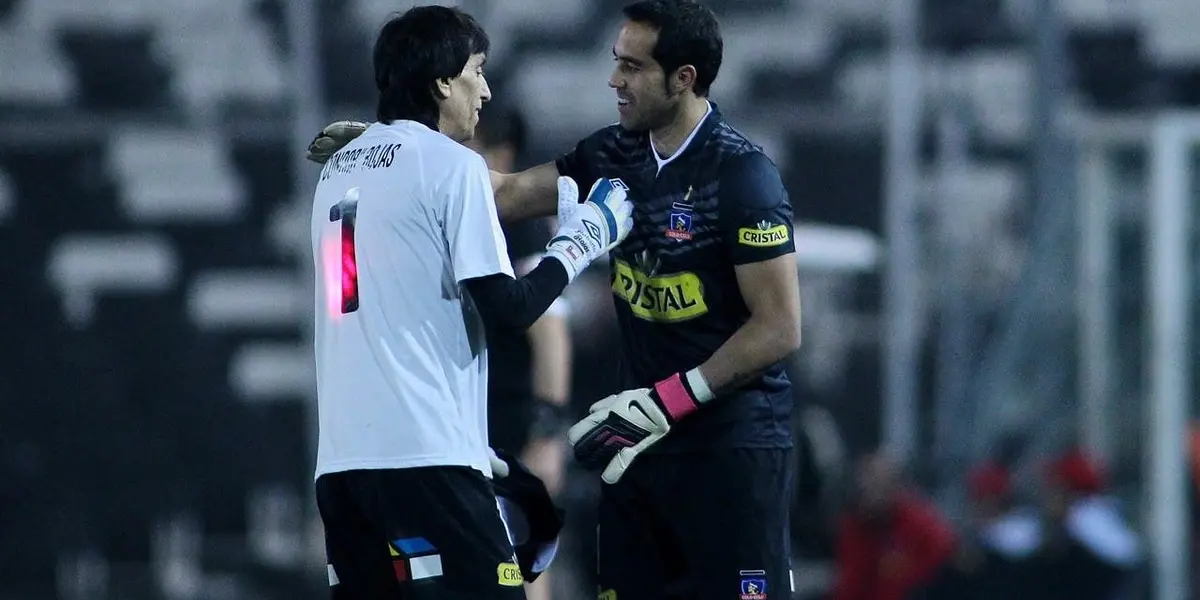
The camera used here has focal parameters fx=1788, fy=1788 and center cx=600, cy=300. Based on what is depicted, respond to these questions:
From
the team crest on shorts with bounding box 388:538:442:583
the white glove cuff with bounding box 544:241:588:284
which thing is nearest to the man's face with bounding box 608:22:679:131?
the white glove cuff with bounding box 544:241:588:284

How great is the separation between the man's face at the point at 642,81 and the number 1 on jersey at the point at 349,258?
82 cm

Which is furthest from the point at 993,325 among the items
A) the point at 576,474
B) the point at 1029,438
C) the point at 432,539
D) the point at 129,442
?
the point at 432,539

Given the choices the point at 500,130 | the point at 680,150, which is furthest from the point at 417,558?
the point at 500,130

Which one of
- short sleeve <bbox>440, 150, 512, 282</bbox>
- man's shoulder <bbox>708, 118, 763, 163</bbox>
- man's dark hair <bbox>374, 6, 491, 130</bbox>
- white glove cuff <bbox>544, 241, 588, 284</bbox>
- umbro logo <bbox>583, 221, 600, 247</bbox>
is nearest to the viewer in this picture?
short sleeve <bbox>440, 150, 512, 282</bbox>

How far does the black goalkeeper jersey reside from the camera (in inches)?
169

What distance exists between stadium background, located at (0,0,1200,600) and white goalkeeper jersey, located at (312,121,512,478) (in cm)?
500

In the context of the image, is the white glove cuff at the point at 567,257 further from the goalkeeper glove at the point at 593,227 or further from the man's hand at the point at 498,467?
the man's hand at the point at 498,467

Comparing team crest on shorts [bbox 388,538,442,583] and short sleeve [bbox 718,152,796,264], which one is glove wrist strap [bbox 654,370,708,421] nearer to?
short sleeve [bbox 718,152,796,264]

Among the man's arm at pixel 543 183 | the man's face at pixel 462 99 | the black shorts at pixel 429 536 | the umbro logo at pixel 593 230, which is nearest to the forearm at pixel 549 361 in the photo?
the man's arm at pixel 543 183

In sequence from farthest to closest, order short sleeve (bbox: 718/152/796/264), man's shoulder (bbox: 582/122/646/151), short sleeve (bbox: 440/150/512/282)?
man's shoulder (bbox: 582/122/646/151) → short sleeve (bbox: 718/152/796/264) → short sleeve (bbox: 440/150/512/282)

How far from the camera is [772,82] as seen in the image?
1445 centimetres

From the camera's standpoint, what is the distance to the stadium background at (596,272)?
10156 mm

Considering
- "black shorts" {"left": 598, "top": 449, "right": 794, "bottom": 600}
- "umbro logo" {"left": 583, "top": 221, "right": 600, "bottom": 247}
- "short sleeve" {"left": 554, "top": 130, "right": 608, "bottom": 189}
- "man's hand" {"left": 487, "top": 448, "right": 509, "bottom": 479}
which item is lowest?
"black shorts" {"left": 598, "top": 449, "right": 794, "bottom": 600}

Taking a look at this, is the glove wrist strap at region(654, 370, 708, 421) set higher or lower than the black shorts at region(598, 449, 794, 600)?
higher
